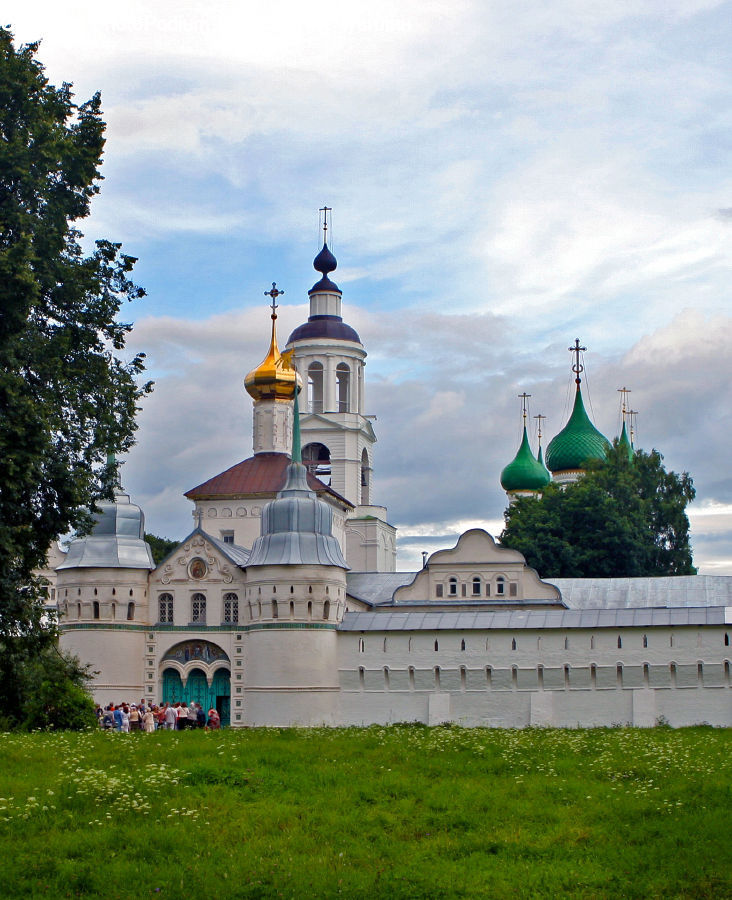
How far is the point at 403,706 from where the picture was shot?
96.4ft

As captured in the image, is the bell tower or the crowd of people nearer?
the crowd of people

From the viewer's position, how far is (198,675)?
1265 inches

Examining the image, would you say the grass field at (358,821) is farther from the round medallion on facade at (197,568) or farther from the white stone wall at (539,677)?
the round medallion on facade at (197,568)

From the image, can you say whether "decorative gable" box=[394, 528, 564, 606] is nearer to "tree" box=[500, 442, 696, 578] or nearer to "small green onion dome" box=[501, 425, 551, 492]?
"tree" box=[500, 442, 696, 578]

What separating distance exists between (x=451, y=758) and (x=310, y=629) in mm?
14168

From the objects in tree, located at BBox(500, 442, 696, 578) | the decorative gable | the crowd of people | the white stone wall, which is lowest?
the crowd of people

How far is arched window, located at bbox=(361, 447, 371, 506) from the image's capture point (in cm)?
4297

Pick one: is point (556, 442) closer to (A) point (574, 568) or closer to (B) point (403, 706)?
(A) point (574, 568)

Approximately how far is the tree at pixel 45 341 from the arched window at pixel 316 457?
25088 mm

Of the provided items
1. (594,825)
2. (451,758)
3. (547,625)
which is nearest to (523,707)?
(547,625)

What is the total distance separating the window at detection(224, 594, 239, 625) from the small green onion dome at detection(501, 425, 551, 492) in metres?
24.6

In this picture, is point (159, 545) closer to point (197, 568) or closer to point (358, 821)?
point (197, 568)

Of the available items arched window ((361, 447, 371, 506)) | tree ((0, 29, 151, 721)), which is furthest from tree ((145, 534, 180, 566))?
tree ((0, 29, 151, 721))

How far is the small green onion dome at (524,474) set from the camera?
2172 inches
